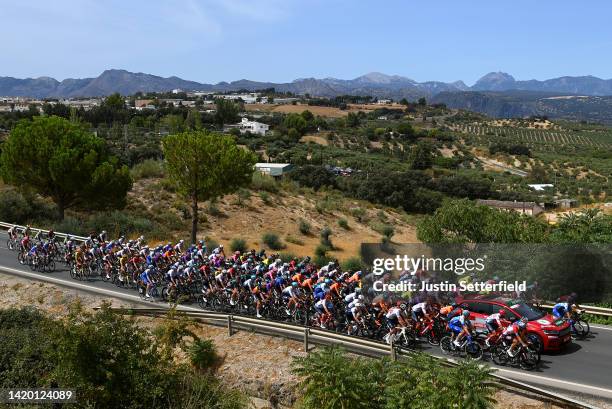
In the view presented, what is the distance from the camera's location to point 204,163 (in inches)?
1188

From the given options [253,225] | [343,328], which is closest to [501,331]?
[343,328]

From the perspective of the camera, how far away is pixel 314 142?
3723 inches

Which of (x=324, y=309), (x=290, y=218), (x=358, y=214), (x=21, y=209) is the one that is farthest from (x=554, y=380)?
(x=358, y=214)

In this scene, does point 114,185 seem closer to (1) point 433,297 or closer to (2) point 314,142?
(1) point 433,297

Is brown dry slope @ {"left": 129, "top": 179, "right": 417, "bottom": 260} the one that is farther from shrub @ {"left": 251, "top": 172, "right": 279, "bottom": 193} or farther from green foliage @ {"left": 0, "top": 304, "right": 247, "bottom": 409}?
green foliage @ {"left": 0, "top": 304, "right": 247, "bottom": 409}

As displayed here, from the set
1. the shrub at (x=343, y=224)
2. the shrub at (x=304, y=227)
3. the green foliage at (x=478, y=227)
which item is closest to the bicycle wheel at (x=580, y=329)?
the green foliage at (x=478, y=227)

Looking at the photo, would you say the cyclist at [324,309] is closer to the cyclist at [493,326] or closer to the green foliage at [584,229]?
the cyclist at [493,326]

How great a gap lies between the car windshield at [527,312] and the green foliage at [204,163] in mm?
18807

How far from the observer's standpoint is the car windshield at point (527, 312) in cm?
1457

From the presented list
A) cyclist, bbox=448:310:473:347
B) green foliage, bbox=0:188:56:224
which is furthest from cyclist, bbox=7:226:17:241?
cyclist, bbox=448:310:473:347

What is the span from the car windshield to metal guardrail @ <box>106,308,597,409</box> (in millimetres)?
3358

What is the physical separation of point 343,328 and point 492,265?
539 cm

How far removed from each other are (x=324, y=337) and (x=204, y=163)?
1770 cm

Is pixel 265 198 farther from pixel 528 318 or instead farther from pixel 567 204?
pixel 528 318
